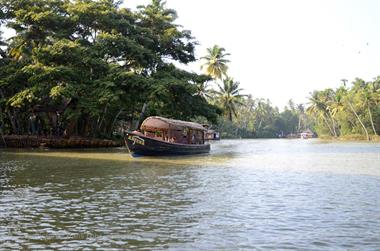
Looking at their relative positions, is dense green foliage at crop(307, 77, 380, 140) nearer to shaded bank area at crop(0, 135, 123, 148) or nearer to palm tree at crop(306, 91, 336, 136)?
palm tree at crop(306, 91, 336, 136)

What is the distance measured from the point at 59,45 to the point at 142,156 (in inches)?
531

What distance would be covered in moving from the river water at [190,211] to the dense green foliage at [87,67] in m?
19.4

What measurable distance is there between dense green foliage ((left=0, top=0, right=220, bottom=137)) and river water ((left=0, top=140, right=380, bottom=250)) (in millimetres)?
19353

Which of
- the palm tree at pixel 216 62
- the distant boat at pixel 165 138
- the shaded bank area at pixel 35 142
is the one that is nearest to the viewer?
the distant boat at pixel 165 138

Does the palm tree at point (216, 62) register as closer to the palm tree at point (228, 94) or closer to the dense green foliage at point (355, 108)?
the palm tree at point (228, 94)

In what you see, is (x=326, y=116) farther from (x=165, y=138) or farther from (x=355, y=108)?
(x=165, y=138)

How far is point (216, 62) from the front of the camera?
7212cm

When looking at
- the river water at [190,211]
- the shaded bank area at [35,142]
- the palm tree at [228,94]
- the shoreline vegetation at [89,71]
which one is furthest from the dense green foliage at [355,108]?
the river water at [190,211]

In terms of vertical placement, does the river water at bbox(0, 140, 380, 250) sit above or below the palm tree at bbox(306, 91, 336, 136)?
below

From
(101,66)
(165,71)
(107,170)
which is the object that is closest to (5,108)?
(101,66)

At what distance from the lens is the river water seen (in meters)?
8.00

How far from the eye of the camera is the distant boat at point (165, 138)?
28.6 meters

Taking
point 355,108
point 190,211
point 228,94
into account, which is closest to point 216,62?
point 228,94

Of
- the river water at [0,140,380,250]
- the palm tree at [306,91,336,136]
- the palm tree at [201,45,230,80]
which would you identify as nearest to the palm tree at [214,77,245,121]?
the palm tree at [201,45,230,80]
